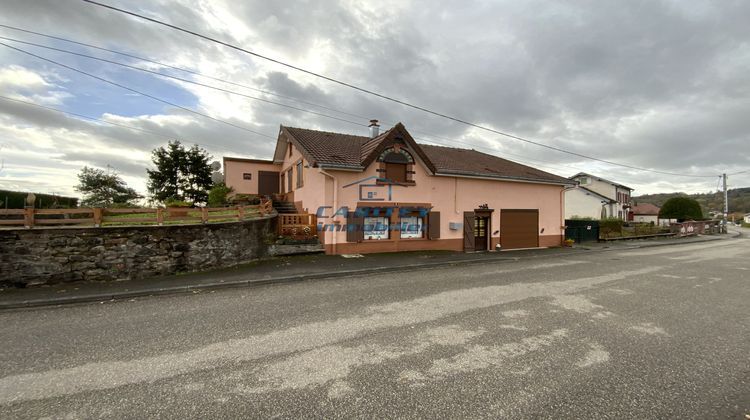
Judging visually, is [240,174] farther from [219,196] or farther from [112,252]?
[112,252]

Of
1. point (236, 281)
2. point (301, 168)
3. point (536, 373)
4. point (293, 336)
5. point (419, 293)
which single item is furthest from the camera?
point (301, 168)

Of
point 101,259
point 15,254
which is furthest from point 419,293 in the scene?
point 15,254

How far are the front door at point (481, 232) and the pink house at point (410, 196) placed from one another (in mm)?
52

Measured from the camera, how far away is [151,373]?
3594 mm

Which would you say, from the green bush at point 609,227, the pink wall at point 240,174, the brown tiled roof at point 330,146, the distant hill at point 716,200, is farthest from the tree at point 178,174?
the distant hill at point 716,200

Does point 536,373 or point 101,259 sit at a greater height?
point 101,259

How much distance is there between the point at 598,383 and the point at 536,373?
624mm

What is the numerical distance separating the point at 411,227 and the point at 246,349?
1022 cm

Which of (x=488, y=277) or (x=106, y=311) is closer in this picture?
(x=106, y=311)

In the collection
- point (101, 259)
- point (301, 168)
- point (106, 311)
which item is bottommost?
point (106, 311)

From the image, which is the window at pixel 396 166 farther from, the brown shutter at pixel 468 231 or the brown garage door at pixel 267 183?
the brown garage door at pixel 267 183

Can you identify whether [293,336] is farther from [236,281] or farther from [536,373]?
[236,281]

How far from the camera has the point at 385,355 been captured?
3996 mm

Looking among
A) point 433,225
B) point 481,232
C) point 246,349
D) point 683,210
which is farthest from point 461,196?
point 683,210
